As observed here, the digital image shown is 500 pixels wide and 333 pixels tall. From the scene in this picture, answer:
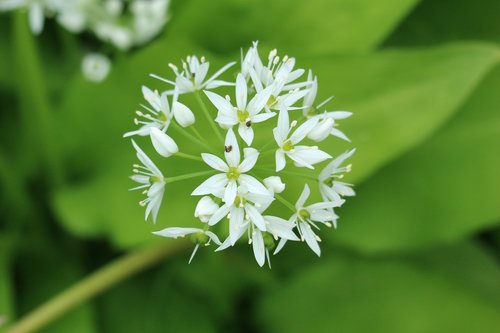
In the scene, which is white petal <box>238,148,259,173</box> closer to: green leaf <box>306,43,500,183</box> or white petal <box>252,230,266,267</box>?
white petal <box>252,230,266,267</box>

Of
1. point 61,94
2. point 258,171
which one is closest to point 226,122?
point 258,171

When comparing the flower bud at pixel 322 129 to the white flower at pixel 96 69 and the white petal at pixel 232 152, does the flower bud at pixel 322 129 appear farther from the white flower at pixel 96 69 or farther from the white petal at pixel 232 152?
the white flower at pixel 96 69

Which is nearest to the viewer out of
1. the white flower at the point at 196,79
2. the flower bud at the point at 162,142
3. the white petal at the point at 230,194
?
the white petal at the point at 230,194

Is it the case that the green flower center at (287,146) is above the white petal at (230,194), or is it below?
above

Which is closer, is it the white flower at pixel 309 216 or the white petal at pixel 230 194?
the white petal at pixel 230 194

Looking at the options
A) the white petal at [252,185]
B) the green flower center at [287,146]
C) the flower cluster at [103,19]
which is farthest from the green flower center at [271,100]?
the flower cluster at [103,19]
